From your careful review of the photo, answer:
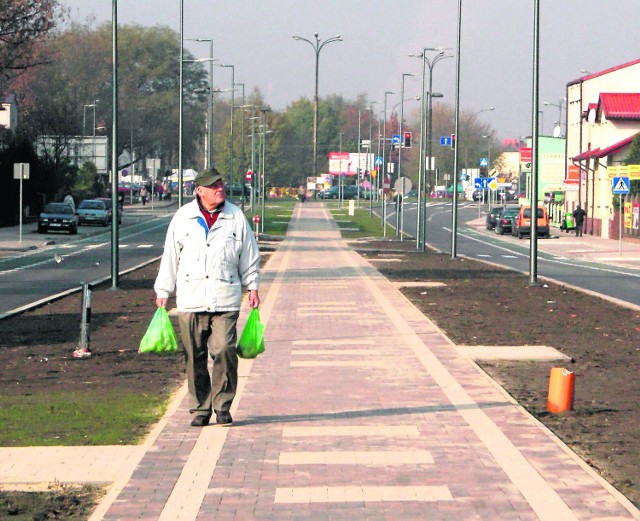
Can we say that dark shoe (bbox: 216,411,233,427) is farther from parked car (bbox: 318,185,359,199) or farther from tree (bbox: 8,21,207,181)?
parked car (bbox: 318,185,359,199)

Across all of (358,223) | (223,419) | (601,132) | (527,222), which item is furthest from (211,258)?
(358,223)

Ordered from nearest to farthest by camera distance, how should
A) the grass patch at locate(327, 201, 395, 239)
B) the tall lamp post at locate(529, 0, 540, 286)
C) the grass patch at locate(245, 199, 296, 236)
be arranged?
the tall lamp post at locate(529, 0, 540, 286) < the grass patch at locate(327, 201, 395, 239) < the grass patch at locate(245, 199, 296, 236)

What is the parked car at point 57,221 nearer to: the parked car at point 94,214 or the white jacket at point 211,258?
the parked car at point 94,214

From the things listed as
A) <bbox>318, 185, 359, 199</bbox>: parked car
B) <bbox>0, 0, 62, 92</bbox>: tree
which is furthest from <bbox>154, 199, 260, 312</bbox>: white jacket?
<bbox>318, 185, 359, 199</bbox>: parked car

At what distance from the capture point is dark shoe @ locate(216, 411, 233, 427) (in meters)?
10.0

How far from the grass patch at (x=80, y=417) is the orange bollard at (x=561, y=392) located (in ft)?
10.4

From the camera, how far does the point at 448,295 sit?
85.2ft

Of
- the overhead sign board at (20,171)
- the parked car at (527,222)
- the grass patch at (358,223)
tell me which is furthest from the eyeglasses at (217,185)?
the parked car at (527,222)

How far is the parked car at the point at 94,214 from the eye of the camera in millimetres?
73500

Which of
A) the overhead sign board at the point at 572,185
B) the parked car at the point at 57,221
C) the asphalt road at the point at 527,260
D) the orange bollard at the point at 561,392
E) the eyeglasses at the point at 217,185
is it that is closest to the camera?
the eyeglasses at the point at 217,185

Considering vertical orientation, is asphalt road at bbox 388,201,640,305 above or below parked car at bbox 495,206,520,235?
below

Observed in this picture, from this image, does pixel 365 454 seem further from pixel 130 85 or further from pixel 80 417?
pixel 130 85

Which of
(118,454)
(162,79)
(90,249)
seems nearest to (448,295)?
(118,454)

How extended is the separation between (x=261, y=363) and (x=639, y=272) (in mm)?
27428
